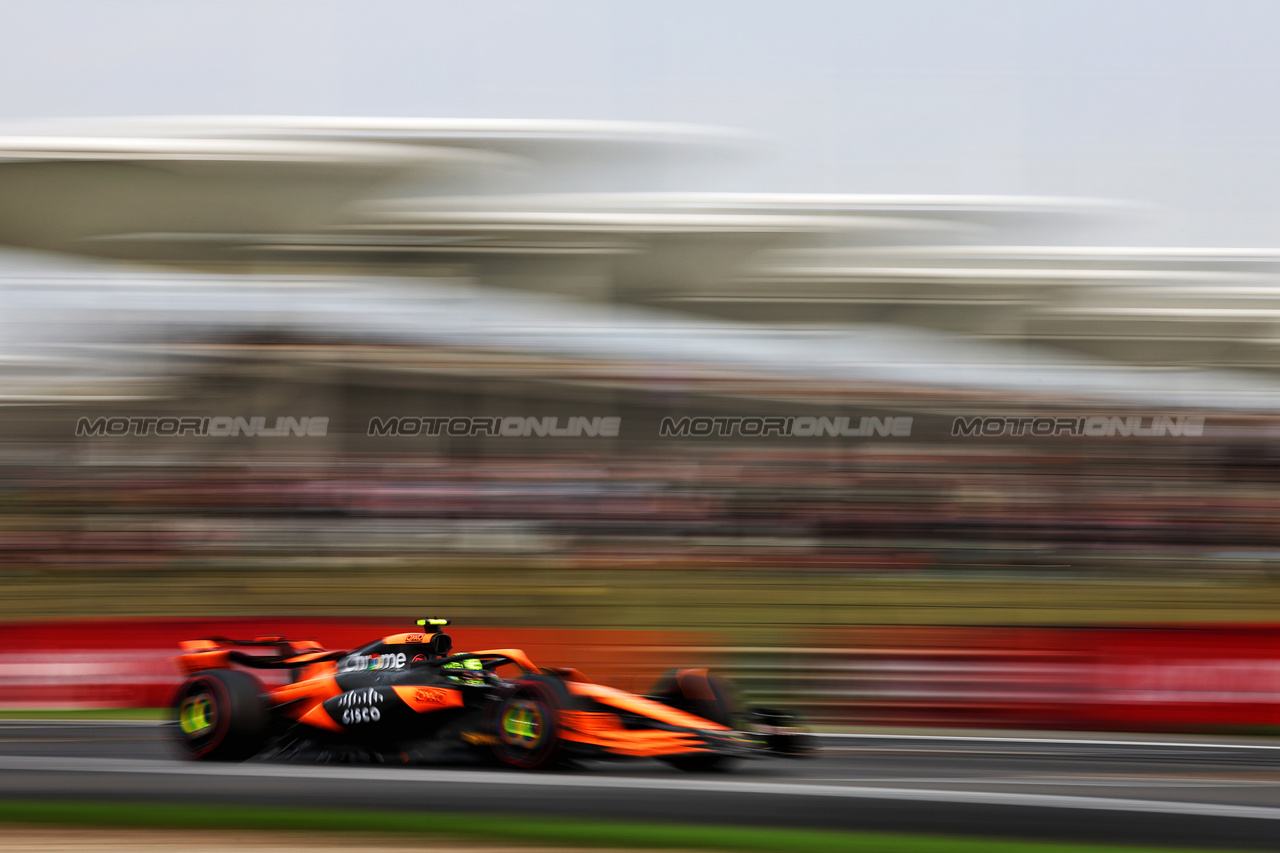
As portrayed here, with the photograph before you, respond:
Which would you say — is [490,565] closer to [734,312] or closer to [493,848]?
[734,312]

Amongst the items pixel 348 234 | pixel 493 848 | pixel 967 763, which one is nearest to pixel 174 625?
pixel 348 234

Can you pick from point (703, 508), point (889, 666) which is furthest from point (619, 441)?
point (889, 666)

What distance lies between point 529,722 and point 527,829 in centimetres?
73

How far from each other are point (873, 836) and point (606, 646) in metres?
4.21

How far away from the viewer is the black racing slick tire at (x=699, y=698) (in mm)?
5043

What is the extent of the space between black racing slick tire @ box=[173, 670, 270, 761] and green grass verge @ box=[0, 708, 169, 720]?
85.2 inches

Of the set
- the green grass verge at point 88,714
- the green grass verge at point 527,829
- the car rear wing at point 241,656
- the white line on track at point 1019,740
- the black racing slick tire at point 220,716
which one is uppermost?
the car rear wing at point 241,656

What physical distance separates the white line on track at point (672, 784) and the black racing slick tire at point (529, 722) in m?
0.08

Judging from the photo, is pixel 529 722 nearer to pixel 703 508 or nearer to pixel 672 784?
pixel 672 784

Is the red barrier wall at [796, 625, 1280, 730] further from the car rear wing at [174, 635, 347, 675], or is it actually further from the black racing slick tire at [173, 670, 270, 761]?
the black racing slick tire at [173, 670, 270, 761]

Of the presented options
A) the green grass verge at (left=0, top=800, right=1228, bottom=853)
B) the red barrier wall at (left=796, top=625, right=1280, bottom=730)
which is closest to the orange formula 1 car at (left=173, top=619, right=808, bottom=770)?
the green grass verge at (left=0, top=800, right=1228, bottom=853)

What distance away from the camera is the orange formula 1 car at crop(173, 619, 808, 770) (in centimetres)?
474

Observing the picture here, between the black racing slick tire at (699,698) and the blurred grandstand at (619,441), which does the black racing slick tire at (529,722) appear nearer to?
the black racing slick tire at (699,698)

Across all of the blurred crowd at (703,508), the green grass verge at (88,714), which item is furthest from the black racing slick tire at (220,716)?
the blurred crowd at (703,508)
